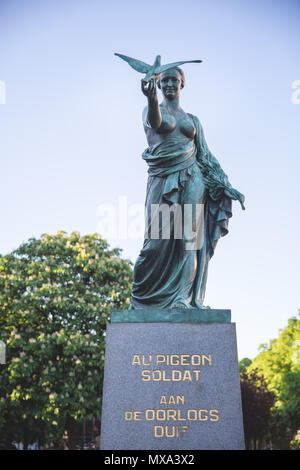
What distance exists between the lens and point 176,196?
8.08m

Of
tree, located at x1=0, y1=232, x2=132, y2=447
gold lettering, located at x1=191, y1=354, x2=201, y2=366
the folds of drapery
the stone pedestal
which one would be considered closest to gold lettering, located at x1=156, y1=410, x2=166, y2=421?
the stone pedestal

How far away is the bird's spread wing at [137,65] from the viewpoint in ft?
24.4

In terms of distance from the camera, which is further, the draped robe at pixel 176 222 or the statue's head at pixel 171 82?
the statue's head at pixel 171 82

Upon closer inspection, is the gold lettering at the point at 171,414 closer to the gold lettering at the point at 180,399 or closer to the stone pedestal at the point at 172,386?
the stone pedestal at the point at 172,386

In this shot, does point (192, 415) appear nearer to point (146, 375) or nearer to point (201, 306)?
point (146, 375)

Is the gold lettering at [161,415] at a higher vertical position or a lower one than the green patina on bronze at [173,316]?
lower

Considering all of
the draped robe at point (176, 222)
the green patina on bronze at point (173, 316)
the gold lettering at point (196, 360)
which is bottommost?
the gold lettering at point (196, 360)

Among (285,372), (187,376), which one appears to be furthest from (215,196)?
(285,372)

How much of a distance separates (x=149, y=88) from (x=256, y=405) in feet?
108

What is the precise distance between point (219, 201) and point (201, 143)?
105 centimetres

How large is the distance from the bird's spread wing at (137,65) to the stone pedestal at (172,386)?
355cm

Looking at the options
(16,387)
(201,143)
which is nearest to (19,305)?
(16,387)

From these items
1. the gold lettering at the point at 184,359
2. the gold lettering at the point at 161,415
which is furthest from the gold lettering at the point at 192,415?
the gold lettering at the point at 184,359

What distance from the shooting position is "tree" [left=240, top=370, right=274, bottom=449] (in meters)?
36.2
